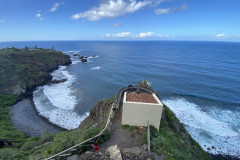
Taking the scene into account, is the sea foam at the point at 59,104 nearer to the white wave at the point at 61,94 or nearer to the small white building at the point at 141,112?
the white wave at the point at 61,94

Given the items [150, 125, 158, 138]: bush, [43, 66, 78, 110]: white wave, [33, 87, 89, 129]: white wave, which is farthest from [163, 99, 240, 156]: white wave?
[43, 66, 78, 110]: white wave

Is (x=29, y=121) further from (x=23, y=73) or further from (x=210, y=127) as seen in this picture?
(x=210, y=127)

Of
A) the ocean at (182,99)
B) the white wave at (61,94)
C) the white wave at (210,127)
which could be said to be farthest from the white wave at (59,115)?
the white wave at (210,127)

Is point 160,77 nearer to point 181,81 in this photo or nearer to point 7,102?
point 181,81

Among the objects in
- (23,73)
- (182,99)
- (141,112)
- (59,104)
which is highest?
(141,112)

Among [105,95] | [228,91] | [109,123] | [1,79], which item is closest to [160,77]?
[228,91]

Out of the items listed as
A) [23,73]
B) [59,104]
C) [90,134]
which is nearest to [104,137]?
[90,134]
